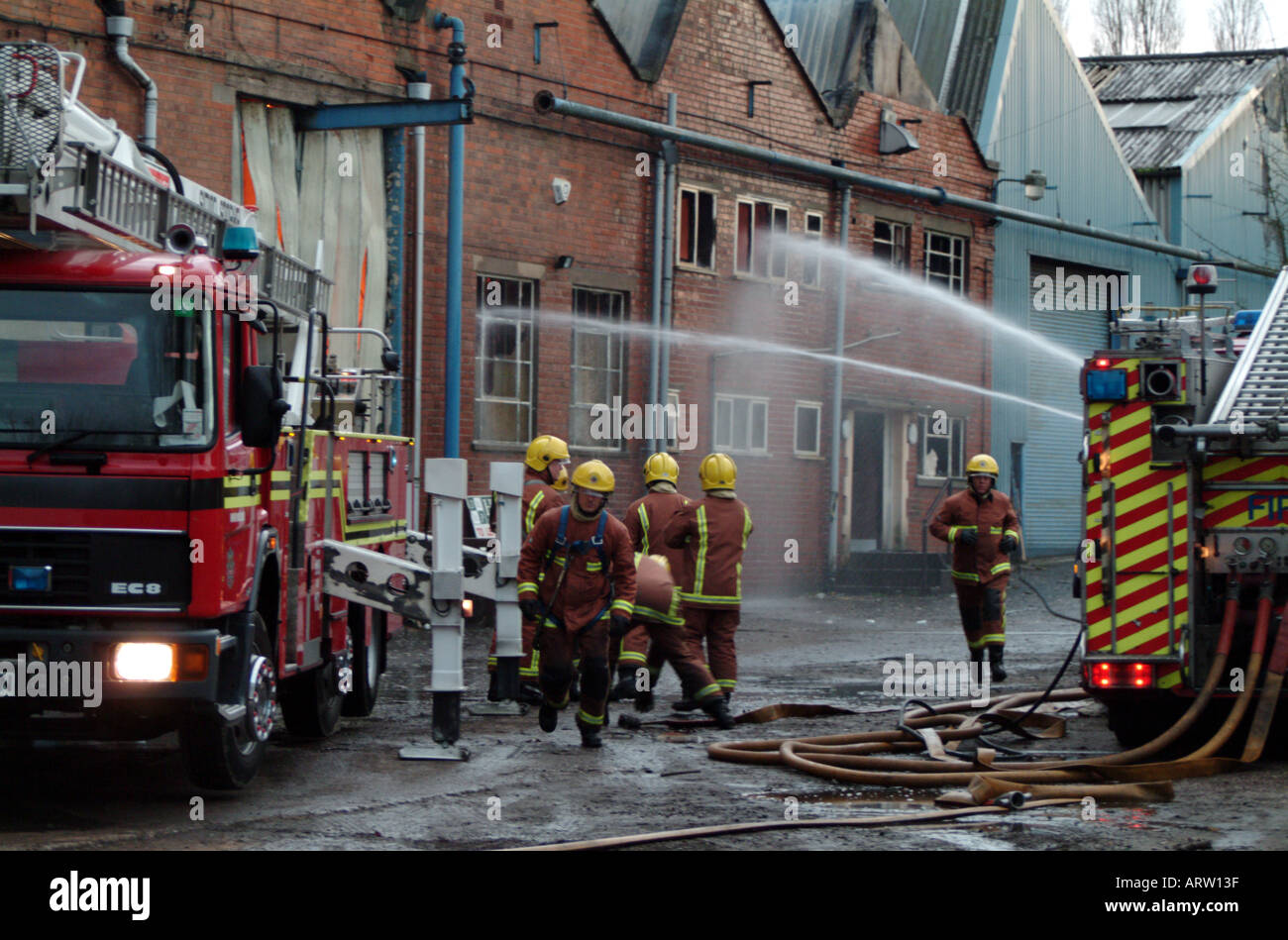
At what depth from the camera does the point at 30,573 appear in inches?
285

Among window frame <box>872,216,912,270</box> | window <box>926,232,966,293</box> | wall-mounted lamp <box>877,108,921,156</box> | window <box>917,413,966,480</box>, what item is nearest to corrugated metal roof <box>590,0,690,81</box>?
wall-mounted lamp <box>877,108,921,156</box>

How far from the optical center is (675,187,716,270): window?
847 inches

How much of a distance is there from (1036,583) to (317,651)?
1782cm

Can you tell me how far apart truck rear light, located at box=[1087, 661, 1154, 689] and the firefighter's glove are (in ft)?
8.41

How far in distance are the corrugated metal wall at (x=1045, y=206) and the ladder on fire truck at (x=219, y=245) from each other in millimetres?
18512

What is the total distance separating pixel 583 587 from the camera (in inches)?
390

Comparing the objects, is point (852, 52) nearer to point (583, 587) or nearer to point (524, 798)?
point (583, 587)

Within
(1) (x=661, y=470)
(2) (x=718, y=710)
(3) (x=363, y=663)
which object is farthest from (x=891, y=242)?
(3) (x=363, y=663)

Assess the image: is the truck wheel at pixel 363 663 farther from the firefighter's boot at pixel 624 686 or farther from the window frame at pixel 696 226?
the window frame at pixel 696 226

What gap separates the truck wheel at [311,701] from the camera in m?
9.84

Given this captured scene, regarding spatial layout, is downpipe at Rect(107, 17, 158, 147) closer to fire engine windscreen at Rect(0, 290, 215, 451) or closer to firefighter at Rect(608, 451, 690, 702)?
firefighter at Rect(608, 451, 690, 702)
